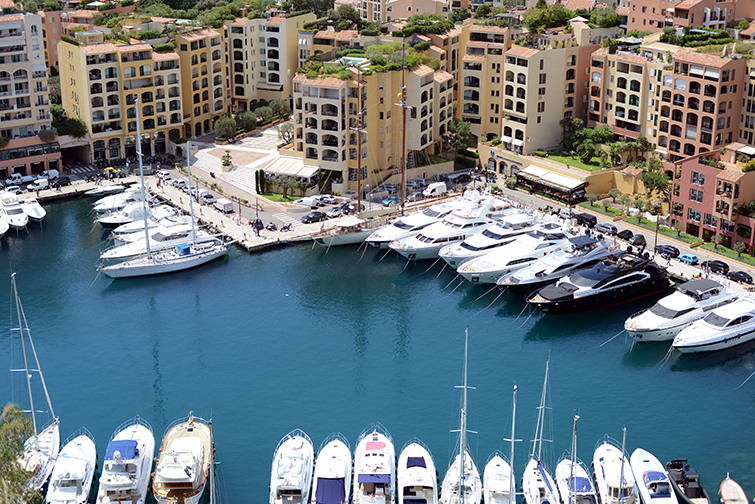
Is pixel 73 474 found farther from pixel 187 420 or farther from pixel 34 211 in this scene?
pixel 34 211

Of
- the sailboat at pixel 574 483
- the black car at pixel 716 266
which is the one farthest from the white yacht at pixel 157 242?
the sailboat at pixel 574 483

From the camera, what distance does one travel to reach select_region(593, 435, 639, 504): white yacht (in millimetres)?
64000

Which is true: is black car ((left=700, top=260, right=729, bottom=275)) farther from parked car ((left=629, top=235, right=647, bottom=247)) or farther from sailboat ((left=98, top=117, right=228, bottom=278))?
sailboat ((left=98, top=117, right=228, bottom=278))

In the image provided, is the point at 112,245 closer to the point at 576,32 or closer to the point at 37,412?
the point at 37,412

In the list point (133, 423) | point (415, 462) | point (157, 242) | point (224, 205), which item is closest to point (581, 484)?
point (415, 462)

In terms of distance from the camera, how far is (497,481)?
64625mm

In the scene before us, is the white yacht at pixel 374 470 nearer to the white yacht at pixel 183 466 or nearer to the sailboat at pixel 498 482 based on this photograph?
the sailboat at pixel 498 482

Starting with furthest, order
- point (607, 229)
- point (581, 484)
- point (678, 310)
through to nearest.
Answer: point (607, 229)
point (678, 310)
point (581, 484)

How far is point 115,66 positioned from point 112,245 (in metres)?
30.1

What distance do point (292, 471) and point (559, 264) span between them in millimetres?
41936

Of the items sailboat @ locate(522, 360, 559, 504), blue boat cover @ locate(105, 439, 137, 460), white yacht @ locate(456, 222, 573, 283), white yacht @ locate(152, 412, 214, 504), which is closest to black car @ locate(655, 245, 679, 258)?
white yacht @ locate(456, 222, 573, 283)

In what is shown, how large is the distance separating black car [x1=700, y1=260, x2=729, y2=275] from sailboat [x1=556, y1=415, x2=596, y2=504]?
37.1m

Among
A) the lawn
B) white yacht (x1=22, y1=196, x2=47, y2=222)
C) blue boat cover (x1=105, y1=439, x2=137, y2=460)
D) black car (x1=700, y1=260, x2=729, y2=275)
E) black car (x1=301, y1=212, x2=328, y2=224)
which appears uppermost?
the lawn

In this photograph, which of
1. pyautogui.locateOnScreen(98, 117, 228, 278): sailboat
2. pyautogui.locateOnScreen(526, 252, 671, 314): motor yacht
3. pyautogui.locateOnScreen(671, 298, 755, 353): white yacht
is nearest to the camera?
pyautogui.locateOnScreen(671, 298, 755, 353): white yacht
